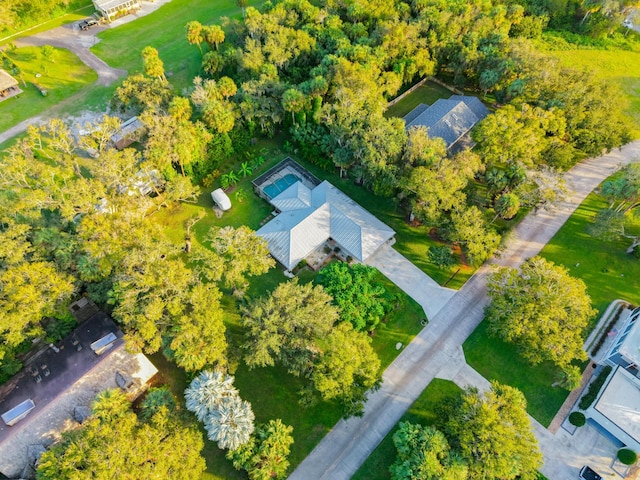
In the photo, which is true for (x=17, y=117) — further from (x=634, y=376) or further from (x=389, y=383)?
(x=634, y=376)

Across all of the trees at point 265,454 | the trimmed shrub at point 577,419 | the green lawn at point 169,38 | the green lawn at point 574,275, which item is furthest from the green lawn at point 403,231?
the green lawn at point 169,38

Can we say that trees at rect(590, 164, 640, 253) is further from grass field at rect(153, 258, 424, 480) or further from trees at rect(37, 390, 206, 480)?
trees at rect(37, 390, 206, 480)

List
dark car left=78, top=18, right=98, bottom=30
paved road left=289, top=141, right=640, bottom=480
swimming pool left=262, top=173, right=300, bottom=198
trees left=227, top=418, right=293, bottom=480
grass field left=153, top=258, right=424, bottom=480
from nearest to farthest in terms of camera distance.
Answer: trees left=227, top=418, right=293, bottom=480, paved road left=289, top=141, right=640, bottom=480, grass field left=153, top=258, right=424, bottom=480, swimming pool left=262, top=173, right=300, bottom=198, dark car left=78, top=18, right=98, bottom=30

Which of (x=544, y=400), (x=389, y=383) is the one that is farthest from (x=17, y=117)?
(x=544, y=400)

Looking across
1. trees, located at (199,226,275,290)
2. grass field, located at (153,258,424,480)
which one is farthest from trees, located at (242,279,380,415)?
trees, located at (199,226,275,290)

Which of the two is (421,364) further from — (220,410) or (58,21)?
(58,21)

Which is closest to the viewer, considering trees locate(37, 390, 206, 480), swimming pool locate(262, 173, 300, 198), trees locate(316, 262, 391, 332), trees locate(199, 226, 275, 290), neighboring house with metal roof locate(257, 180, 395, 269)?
trees locate(37, 390, 206, 480)

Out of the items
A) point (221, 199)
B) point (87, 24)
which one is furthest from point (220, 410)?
point (87, 24)
